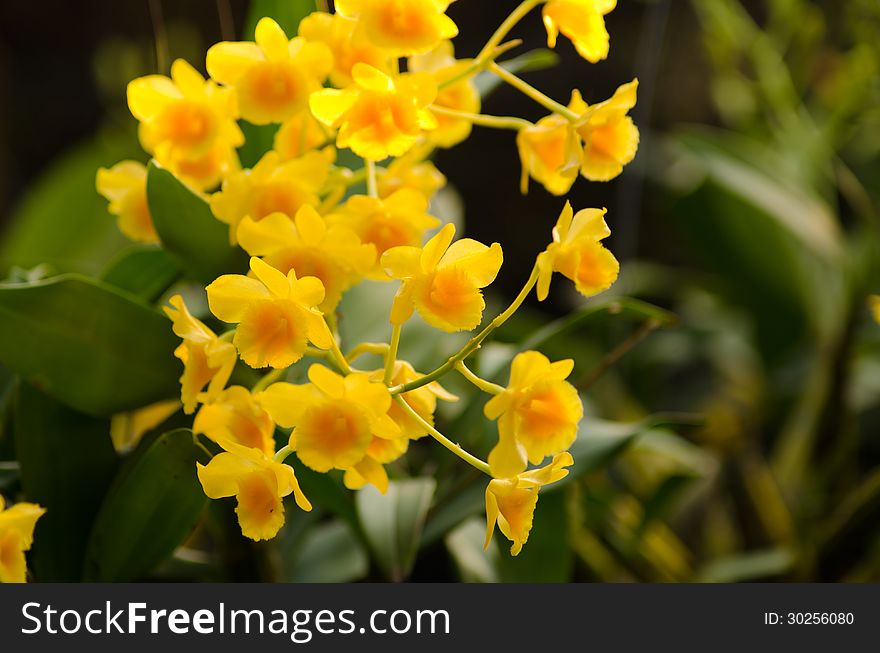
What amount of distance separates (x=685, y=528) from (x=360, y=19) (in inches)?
23.4

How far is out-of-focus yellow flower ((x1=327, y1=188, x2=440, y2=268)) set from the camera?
Result: 1.19 ft

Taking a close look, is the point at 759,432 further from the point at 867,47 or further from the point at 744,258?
the point at 867,47

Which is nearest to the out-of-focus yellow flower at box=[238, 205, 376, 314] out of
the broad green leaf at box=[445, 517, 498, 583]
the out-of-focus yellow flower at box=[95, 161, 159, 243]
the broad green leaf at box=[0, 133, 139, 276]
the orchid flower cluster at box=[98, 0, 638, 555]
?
the orchid flower cluster at box=[98, 0, 638, 555]

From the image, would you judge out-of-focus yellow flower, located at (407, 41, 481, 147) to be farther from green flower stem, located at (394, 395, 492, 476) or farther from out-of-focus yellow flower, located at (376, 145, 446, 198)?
green flower stem, located at (394, 395, 492, 476)

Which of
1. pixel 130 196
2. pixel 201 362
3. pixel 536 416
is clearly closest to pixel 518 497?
pixel 536 416

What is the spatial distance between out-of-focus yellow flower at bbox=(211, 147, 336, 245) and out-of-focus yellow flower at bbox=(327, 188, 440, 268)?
0.7 inches

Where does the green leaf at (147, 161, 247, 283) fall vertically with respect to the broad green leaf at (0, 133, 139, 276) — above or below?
above

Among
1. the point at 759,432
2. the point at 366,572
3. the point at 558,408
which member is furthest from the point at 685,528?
the point at 558,408

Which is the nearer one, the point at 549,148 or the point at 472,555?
the point at 549,148

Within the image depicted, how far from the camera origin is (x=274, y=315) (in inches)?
12.6

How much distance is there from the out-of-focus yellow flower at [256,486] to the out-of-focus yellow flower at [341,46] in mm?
170

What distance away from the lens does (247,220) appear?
34 centimetres

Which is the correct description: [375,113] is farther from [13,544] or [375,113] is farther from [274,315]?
[13,544]

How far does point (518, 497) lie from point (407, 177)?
16 cm
